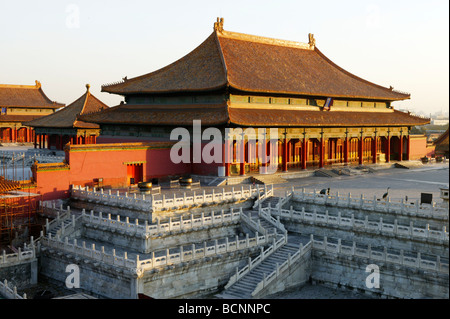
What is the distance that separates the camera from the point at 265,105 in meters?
47.0

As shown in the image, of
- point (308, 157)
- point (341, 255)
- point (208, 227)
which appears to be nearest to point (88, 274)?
point (208, 227)

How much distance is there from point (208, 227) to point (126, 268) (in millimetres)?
6445

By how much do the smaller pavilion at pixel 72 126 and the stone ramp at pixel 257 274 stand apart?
30.9 m

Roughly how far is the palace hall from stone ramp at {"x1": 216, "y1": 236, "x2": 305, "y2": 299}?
12350 mm

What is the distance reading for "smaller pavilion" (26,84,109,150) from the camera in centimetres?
5722

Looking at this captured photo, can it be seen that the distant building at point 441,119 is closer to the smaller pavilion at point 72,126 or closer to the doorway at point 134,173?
the doorway at point 134,173

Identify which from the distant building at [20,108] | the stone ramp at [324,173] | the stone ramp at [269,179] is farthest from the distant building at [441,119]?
the distant building at [20,108]

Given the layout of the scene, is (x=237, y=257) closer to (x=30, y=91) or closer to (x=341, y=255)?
(x=341, y=255)

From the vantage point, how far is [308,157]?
5269cm

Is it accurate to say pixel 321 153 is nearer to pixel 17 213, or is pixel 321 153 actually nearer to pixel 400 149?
pixel 400 149

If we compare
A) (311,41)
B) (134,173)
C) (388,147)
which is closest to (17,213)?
(134,173)

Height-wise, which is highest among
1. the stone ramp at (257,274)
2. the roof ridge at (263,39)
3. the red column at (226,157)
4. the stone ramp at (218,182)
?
the roof ridge at (263,39)

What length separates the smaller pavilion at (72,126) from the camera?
57219 mm

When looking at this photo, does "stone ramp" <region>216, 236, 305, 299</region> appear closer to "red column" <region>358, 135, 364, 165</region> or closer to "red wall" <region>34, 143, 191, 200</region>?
"red wall" <region>34, 143, 191, 200</region>
